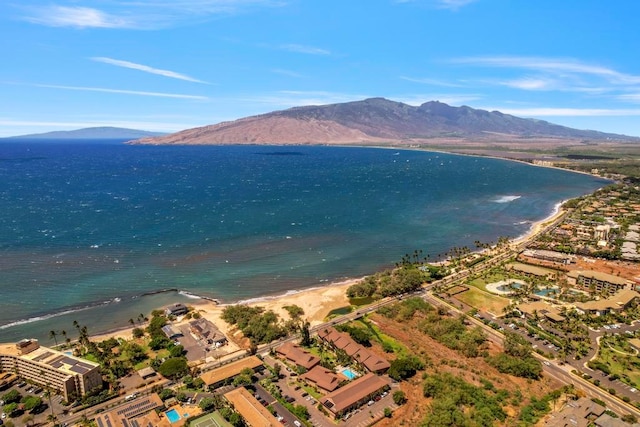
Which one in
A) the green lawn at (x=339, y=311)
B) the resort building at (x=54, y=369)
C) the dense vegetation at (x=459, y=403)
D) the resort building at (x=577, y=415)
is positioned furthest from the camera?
the green lawn at (x=339, y=311)

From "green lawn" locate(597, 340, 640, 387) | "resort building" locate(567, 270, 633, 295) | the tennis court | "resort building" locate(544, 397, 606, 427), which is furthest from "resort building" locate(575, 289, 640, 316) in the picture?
the tennis court

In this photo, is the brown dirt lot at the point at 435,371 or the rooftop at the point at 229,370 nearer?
the brown dirt lot at the point at 435,371

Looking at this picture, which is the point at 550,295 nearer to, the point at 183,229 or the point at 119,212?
the point at 183,229

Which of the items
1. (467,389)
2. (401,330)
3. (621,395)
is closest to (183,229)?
(401,330)

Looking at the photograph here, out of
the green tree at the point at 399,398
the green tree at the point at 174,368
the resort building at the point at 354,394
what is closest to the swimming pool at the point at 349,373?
the resort building at the point at 354,394

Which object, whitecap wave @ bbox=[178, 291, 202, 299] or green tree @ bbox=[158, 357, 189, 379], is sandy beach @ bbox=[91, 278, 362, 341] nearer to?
whitecap wave @ bbox=[178, 291, 202, 299]

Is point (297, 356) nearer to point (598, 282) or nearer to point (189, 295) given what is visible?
point (189, 295)

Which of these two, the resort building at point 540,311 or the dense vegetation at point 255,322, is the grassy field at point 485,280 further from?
the dense vegetation at point 255,322
